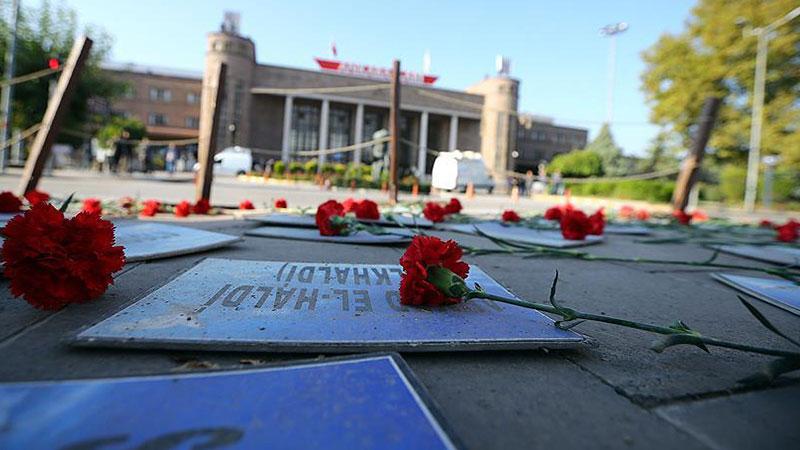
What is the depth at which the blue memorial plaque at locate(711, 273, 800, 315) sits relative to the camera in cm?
189

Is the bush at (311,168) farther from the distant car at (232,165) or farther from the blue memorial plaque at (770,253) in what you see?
the blue memorial plaque at (770,253)

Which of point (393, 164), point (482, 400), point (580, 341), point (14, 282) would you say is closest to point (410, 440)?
point (482, 400)

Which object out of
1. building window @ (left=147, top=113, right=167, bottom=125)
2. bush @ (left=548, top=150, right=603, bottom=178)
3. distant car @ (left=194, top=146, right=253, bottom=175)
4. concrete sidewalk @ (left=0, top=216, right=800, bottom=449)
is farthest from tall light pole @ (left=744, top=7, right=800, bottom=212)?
building window @ (left=147, top=113, right=167, bottom=125)

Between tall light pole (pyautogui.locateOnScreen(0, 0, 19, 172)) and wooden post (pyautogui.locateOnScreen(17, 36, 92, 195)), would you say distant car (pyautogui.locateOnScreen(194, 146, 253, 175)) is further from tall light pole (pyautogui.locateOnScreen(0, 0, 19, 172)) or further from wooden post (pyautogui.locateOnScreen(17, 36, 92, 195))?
wooden post (pyautogui.locateOnScreen(17, 36, 92, 195))

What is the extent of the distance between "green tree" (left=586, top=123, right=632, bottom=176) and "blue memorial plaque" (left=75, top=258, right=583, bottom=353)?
47287 mm

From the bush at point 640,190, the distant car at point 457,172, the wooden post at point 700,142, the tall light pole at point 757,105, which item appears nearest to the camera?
the wooden post at point 700,142

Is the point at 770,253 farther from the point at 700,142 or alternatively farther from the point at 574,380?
the point at 700,142

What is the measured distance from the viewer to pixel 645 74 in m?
25.4

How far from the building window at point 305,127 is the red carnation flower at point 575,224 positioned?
44.5 metres

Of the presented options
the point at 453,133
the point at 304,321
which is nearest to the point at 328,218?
the point at 304,321

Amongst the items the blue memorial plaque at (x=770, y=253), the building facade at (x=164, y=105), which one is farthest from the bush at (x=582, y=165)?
the blue memorial plaque at (x=770, y=253)

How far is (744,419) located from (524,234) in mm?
3144

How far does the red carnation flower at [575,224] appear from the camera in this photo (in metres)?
3.48

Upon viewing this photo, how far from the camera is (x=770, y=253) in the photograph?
3.70m
